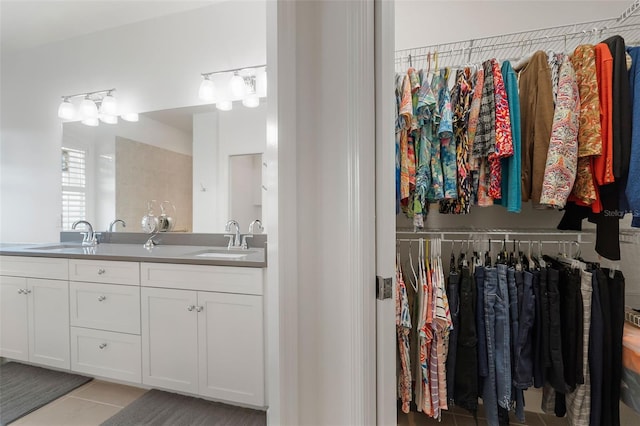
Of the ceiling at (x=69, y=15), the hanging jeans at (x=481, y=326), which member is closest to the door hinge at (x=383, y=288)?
the hanging jeans at (x=481, y=326)

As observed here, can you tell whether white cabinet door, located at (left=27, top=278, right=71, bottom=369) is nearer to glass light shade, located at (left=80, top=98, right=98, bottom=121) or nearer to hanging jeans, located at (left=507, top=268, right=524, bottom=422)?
glass light shade, located at (left=80, top=98, right=98, bottom=121)

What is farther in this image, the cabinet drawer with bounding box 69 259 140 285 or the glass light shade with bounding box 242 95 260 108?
the glass light shade with bounding box 242 95 260 108

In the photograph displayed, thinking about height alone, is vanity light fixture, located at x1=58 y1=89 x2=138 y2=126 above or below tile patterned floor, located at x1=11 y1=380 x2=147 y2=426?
above

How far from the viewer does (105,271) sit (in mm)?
1763

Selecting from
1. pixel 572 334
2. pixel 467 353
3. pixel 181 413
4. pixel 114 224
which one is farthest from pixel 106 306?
pixel 572 334

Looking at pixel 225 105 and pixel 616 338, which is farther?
pixel 225 105

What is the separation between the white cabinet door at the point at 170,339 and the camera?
5.31 ft

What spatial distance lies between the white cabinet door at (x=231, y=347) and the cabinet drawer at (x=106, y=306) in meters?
0.46

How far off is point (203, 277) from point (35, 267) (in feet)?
4.37

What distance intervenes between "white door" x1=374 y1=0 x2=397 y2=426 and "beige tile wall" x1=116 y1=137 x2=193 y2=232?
1.94m

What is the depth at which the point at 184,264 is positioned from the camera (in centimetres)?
162

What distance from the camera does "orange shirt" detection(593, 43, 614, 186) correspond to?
1.10 metres

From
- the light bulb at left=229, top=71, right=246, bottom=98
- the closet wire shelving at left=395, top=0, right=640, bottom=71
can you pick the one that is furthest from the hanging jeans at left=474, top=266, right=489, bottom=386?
the light bulb at left=229, top=71, right=246, bottom=98

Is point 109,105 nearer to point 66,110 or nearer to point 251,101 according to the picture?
point 66,110
